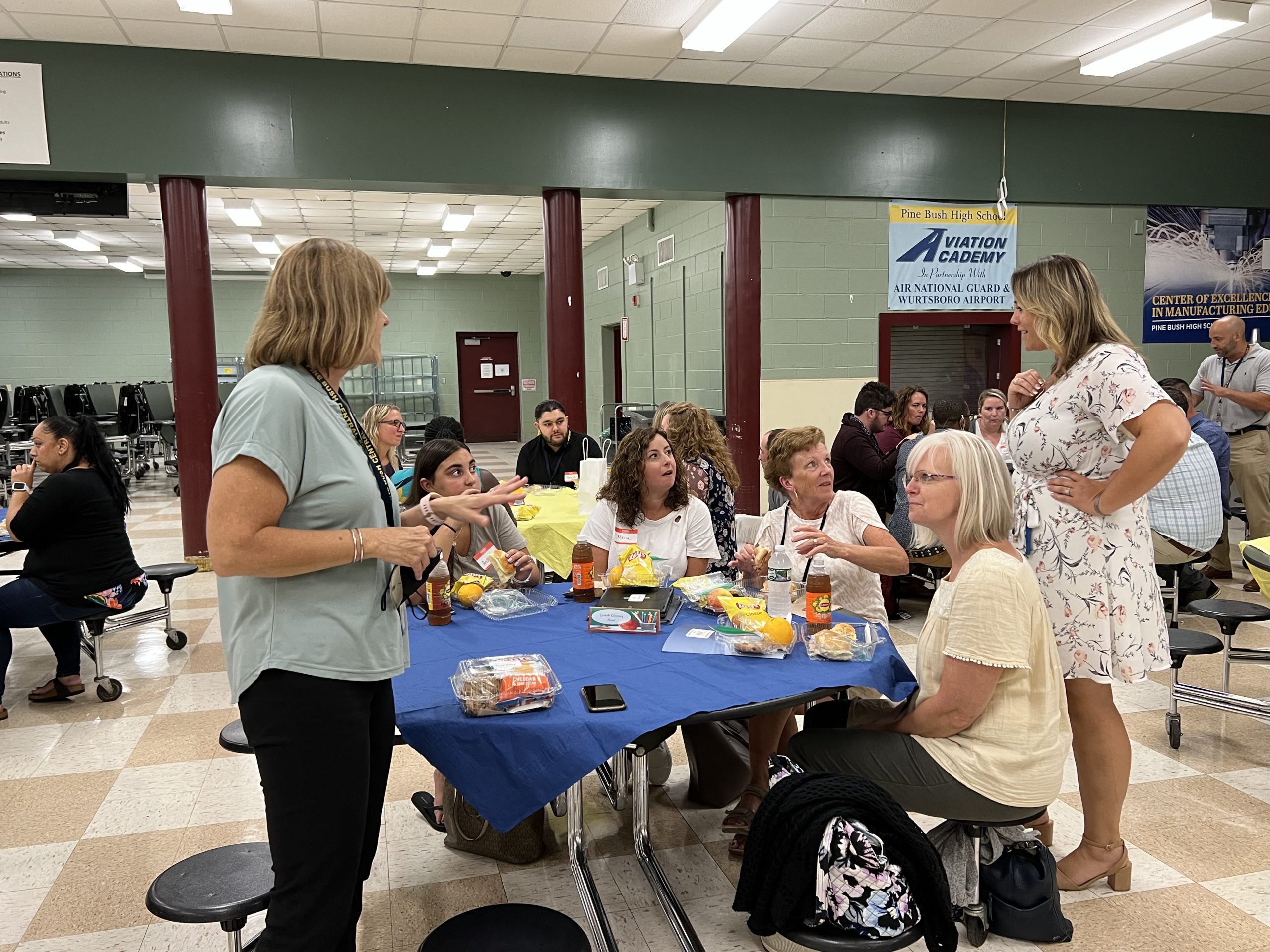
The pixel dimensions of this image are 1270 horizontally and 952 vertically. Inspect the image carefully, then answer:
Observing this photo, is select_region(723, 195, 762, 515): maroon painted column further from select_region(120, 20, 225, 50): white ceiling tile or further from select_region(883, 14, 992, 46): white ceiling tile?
select_region(120, 20, 225, 50): white ceiling tile

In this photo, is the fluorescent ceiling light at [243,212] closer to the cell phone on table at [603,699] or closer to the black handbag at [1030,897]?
the cell phone on table at [603,699]

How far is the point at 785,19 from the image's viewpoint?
5.95 m

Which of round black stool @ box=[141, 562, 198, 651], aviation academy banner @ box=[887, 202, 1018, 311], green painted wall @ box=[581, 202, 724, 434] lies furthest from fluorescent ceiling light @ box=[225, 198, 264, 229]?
aviation academy banner @ box=[887, 202, 1018, 311]

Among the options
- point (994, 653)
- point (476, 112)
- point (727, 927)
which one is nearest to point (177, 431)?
point (476, 112)

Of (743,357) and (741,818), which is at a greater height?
(743,357)

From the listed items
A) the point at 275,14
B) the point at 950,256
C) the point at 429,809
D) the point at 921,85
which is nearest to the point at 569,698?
the point at 429,809

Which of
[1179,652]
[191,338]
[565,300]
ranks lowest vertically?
[1179,652]

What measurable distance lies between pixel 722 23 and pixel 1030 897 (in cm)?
522

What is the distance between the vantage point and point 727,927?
8.02ft

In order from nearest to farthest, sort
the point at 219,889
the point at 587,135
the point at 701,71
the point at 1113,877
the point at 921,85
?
the point at 219,889, the point at 1113,877, the point at 701,71, the point at 587,135, the point at 921,85

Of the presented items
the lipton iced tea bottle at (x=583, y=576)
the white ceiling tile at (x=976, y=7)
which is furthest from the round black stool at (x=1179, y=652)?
the white ceiling tile at (x=976, y=7)

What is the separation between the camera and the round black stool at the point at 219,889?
190 centimetres

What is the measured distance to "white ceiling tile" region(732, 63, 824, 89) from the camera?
22.5 feet

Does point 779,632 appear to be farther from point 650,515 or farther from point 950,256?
point 950,256
